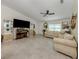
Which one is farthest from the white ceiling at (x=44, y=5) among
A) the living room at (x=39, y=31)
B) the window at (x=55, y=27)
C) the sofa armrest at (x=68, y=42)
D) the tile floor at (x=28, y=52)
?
the tile floor at (x=28, y=52)

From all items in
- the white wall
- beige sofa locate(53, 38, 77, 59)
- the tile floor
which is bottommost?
the tile floor

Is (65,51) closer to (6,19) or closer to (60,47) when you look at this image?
(60,47)

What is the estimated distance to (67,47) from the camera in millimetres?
3053

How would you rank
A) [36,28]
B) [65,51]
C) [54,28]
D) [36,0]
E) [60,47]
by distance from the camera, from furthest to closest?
1. [36,28]
2. [54,28]
3. [36,0]
4. [60,47]
5. [65,51]

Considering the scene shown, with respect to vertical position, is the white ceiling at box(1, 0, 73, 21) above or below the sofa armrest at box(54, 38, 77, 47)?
above

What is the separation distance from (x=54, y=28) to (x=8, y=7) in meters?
5.63

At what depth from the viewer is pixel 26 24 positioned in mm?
8984

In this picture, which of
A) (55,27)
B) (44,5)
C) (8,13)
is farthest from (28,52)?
(55,27)

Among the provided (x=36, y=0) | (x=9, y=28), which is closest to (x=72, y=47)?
(x=36, y=0)

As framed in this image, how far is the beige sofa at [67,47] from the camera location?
2.77 meters

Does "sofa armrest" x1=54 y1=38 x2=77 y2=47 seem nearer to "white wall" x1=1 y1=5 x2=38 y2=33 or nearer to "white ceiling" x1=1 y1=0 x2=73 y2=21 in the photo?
"white ceiling" x1=1 y1=0 x2=73 y2=21

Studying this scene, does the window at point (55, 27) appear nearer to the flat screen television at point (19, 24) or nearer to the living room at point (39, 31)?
the living room at point (39, 31)

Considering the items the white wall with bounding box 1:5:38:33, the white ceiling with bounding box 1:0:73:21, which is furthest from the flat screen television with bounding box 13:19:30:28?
the white ceiling with bounding box 1:0:73:21

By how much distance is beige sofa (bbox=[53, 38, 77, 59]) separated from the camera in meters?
2.77
